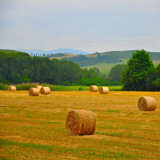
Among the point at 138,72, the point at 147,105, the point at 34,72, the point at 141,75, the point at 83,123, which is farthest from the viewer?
the point at 34,72

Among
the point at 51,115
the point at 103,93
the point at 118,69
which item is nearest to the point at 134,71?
the point at 103,93

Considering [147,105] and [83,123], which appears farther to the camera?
[147,105]

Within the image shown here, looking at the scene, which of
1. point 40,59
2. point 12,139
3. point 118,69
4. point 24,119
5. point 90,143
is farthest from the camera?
point 118,69

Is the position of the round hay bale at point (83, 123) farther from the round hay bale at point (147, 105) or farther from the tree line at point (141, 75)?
the tree line at point (141, 75)

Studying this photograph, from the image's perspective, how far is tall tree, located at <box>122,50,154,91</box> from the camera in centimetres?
6450

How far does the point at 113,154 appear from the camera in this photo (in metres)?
11.6

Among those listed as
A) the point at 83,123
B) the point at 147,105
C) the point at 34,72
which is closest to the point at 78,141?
the point at 83,123

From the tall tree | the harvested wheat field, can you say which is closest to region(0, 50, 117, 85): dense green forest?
the tall tree

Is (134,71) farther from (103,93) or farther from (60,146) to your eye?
(60,146)

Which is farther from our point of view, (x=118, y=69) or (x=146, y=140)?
(x=118, y=69)

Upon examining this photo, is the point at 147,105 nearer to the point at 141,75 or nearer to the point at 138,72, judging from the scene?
the point at 141,75

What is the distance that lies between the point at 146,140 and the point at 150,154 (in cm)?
264

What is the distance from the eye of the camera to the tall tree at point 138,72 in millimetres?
64500

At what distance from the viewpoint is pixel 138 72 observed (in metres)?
66.3
